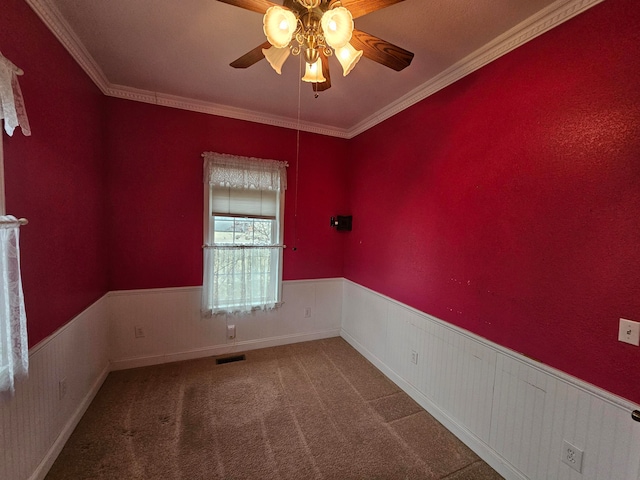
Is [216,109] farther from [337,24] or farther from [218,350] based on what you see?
[218,350]

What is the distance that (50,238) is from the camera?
1.62 metres

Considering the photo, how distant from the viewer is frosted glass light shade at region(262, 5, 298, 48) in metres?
1.06

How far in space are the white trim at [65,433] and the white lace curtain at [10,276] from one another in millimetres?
718

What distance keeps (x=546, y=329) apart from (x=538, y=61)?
1489mm

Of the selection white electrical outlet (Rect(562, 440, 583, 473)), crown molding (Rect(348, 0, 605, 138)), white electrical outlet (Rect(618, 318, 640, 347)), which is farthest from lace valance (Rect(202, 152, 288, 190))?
white electrical outlet (Rect(562, 440, 583, 473))

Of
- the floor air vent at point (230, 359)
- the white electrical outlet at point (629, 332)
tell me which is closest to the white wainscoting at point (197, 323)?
the floor air vent at point (230, 359)

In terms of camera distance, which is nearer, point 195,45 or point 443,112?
point 195,45

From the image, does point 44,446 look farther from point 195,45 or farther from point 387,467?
point 195,45

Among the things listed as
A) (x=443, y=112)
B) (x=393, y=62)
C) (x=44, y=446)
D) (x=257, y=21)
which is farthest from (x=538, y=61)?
(x=44, y=446)

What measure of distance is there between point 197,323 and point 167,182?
59.4 inches

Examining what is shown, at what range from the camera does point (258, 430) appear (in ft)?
6.32

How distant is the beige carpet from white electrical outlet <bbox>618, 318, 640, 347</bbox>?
1.15 metres

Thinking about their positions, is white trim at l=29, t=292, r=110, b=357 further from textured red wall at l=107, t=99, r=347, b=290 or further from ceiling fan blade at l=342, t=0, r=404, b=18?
ceiling fan blade at l=342, t=0, r=404, b=18

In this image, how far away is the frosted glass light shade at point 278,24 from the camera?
1.06 meters
